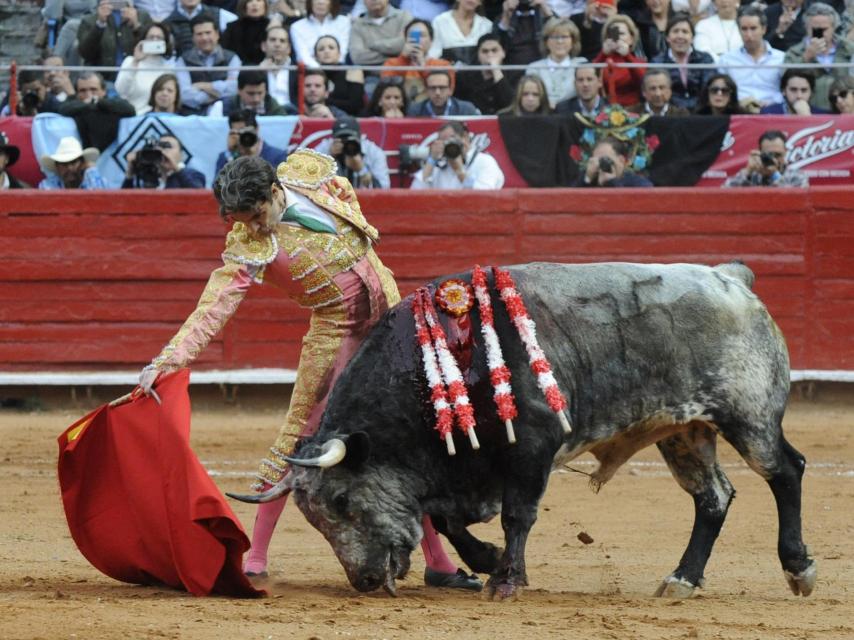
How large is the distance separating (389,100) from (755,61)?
2.49 meters

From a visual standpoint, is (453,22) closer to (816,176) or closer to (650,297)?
(816,176)

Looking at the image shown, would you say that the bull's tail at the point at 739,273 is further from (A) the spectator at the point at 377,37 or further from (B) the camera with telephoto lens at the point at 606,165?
(A) the spectator at the point at 377,37

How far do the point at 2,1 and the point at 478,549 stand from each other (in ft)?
28.7

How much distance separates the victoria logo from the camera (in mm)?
10367

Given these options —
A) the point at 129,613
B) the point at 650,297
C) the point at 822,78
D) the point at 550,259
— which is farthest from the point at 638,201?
the point at 129,613

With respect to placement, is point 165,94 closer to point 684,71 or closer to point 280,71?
point 280,71

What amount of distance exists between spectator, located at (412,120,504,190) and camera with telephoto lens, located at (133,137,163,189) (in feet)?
5.37

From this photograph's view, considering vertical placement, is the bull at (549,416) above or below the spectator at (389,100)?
below

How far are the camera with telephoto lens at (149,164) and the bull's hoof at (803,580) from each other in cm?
593

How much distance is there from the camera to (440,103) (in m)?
10.4

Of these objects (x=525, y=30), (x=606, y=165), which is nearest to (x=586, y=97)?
(x=606, y=165)

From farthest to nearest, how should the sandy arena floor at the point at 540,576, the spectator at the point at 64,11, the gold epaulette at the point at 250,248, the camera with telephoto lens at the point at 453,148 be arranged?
the spectator at the point at 64,11
the camera with telephoto lens at the point at 453,148
the gold epaulette at the point at 250,248
the sandy arena floor at the point at 540,576

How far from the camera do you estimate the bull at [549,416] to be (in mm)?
5203

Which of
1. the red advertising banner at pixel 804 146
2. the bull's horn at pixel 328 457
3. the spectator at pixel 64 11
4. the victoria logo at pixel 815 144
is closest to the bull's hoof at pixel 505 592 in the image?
the bull's horn at pixel 328 457
